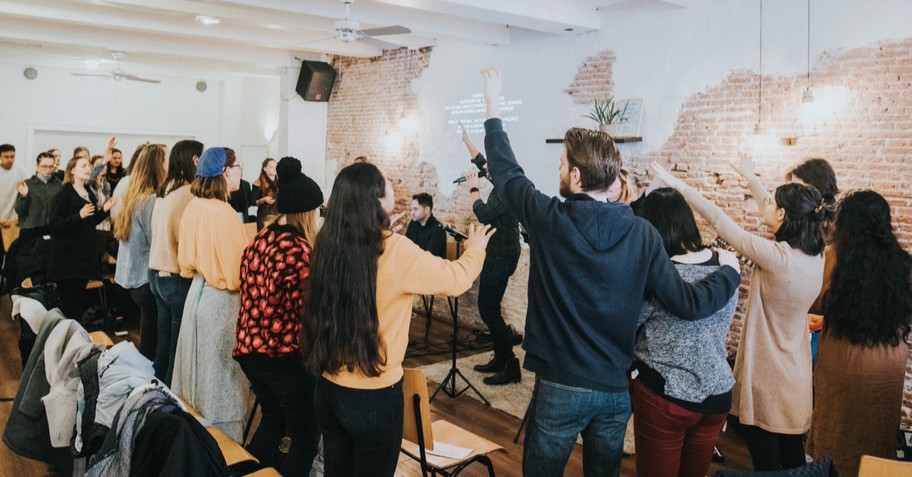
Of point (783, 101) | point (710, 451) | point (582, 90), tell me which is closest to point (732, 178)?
point (783, 101)

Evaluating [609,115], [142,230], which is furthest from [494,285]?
[142,230]

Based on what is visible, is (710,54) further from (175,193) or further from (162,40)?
(162,40)

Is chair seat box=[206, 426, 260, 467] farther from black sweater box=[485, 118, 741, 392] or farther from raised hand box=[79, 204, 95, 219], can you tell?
raised hand box=[79, 204, 95, 219]

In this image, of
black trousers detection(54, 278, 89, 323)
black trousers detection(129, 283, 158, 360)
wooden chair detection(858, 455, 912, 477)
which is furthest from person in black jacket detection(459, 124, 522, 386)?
black trousers detection(54, 278, 89, 323)

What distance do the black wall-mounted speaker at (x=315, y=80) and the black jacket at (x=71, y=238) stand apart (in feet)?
15.7

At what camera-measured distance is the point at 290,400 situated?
9.23ft

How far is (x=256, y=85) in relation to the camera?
13469 millimetres

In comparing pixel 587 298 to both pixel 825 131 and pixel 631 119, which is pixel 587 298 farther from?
pixel 631 119

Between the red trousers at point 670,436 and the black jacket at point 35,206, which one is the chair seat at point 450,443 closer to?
the red trousers at point 670,436

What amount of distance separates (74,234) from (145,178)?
6.91ft

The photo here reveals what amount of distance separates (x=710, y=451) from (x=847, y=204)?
1.41 metres

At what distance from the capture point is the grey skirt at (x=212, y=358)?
338cm

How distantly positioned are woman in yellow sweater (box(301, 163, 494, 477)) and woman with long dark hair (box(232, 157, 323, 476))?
0.46 metres

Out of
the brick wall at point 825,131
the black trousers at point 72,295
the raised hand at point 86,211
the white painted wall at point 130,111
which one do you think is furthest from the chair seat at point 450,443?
the white painted wall at point 130,111
